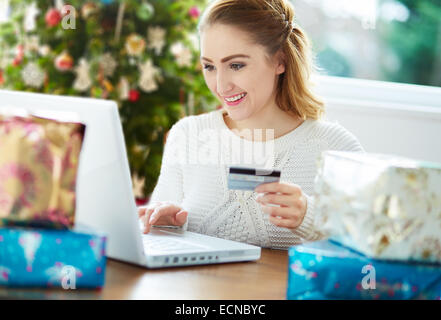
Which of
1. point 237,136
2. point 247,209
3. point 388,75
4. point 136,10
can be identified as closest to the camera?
point 247,209

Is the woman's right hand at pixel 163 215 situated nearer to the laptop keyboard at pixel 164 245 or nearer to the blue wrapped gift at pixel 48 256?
the laptop keyboard at pixel 164 245

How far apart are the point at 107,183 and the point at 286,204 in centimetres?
42

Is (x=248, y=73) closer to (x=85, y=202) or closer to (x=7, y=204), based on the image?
(x=85, y=202)

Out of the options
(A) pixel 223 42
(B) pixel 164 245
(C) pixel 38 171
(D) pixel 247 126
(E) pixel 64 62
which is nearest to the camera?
(C) pixel 38 171

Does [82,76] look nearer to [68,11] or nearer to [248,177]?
[68,11]

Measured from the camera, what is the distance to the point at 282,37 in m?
1.81

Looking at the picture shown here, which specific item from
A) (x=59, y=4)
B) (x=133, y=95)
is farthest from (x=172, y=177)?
(x=59, y=4)

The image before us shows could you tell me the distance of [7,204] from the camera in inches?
31.3

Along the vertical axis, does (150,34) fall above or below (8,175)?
above

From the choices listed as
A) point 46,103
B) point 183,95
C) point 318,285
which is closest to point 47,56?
point 183,95

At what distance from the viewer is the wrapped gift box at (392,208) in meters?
0.79

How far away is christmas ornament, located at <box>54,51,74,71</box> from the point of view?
9.71 feet

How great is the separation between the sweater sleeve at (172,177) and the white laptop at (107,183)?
77cm

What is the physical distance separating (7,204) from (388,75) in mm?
2867
